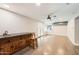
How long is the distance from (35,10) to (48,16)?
0.31 metres

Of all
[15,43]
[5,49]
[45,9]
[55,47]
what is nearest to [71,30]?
[55,47]

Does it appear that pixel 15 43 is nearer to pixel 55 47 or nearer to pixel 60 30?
pixel 55 47

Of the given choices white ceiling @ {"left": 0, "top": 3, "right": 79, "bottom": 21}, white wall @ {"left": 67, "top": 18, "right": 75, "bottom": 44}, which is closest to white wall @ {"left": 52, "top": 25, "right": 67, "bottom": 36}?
white wall @ {"left": 67, "top": 18, "right": 75, "bottom": 44}

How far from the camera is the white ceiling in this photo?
7.57ft

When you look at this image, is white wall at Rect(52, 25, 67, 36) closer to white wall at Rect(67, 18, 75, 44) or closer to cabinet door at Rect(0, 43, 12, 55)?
white wall at Rect(67, 18, 75, 44)

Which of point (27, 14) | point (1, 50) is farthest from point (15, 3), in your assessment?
point (1, 50)

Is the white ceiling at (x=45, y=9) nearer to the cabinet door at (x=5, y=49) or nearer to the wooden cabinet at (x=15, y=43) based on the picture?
the wooden cabinet at (x=15, y=43)

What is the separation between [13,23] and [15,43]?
17.0 inches

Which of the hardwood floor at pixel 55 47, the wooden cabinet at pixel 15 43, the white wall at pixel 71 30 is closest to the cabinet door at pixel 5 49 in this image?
the wooden cabinet at pixel 15 43

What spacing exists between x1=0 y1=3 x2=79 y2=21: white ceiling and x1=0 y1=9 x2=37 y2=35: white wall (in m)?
0.12

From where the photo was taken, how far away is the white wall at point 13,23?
229cm

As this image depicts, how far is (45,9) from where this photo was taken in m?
2.43

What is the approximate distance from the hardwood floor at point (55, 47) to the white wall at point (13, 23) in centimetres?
43
